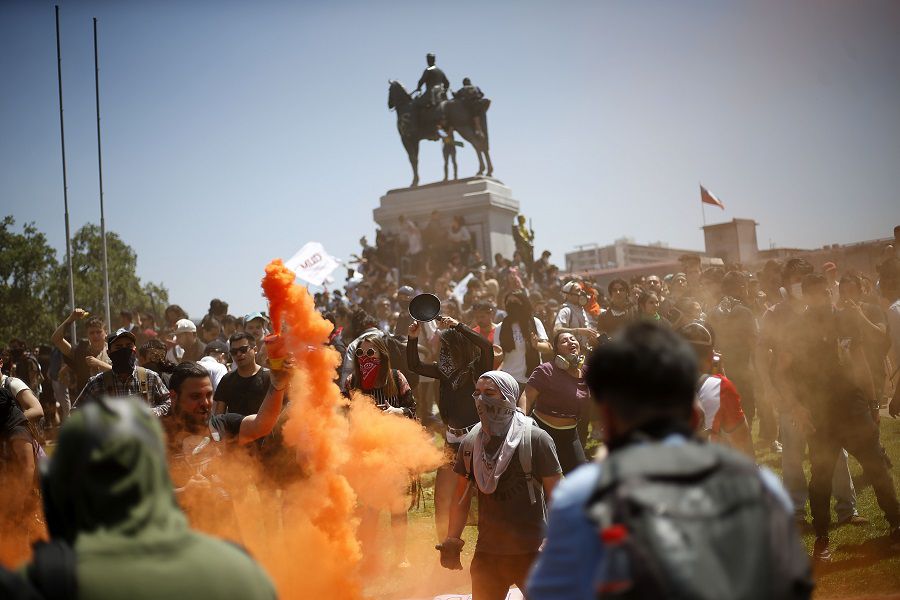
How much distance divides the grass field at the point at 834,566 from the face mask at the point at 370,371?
1608mm

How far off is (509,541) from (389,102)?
24.3m

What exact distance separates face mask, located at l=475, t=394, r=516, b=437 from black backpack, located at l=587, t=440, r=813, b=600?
3.16m

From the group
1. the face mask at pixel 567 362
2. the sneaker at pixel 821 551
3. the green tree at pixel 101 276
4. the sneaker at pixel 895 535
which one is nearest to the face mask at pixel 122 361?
the face mask at pixel 567 362

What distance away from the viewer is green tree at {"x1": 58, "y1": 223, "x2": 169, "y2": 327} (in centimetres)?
4888

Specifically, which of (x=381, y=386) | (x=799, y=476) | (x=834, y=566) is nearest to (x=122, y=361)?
(x=381, y=386)

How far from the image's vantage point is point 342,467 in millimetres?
6152

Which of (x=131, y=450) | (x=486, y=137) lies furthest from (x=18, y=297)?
(x=131, y=450)

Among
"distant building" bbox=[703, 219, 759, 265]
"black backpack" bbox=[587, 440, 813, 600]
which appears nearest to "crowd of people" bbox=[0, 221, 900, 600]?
"black backpack" bbox=[587, 440, 813, 600]

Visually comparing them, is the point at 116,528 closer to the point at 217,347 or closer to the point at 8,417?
the point at 8,417

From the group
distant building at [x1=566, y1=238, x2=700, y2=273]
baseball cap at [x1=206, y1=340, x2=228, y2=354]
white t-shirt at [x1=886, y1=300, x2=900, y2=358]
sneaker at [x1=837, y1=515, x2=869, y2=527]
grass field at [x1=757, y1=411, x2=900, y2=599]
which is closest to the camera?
grass field at [x1=757, y1=411, x2=900, y2=599]

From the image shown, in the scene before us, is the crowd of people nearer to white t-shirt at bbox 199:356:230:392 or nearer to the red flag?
white t-shirt at bbox 199:356:230:392

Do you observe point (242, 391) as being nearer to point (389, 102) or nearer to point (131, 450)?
point (131, 450)

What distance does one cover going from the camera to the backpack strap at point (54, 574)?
210 cm

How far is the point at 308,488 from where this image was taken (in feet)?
18.8
